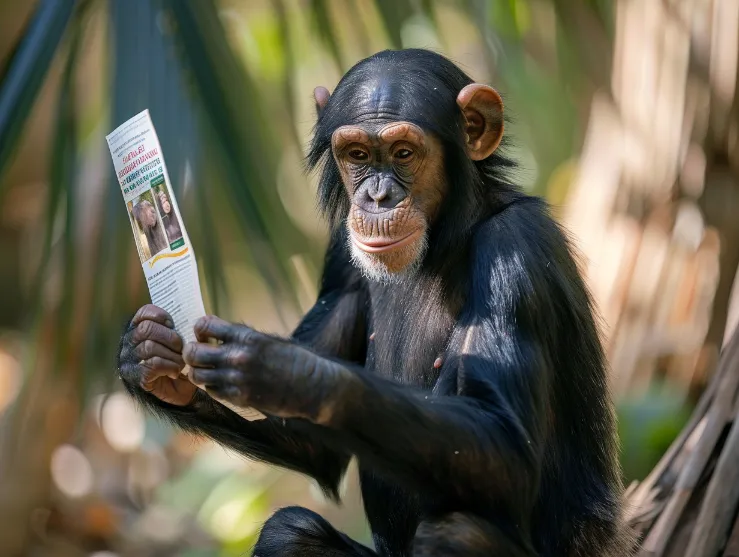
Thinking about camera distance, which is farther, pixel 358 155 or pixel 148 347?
pixel 358 155

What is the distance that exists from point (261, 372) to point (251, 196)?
1701mm

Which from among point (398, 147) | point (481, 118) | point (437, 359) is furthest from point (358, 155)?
point (437, 359)

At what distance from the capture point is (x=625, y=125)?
7.14 metres

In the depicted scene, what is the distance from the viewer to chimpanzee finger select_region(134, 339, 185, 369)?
4055 millimetres

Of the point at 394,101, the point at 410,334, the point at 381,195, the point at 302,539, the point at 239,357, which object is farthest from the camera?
the point at 410,334

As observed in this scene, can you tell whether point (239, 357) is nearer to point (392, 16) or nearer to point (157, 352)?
point (157, 352)

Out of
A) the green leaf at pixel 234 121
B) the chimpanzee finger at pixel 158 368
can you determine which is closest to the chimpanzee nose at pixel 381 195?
the green leaf at pixel 234 121

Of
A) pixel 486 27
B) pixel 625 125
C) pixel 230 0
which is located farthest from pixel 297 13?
pixel 625 125

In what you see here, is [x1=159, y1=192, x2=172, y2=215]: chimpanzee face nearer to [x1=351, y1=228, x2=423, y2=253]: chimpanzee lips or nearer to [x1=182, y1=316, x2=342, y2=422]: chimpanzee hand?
[x1=182, y1=316, x2=342, y2=422]: chimpanzee hand

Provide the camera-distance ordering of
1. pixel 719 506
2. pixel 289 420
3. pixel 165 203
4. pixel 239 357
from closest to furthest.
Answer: pixel 239 357
pixel 165 203
pixel 289 420
pixel 719 506

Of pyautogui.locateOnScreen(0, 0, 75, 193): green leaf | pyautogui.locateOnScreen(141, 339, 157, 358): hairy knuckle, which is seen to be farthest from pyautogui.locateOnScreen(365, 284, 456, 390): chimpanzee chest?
pyautogui.locateOnScreen(0, 0, 75, 193): green leaf

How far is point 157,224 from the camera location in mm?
3828

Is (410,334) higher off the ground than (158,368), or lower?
higher

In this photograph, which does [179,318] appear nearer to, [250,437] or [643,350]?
[250,437]
